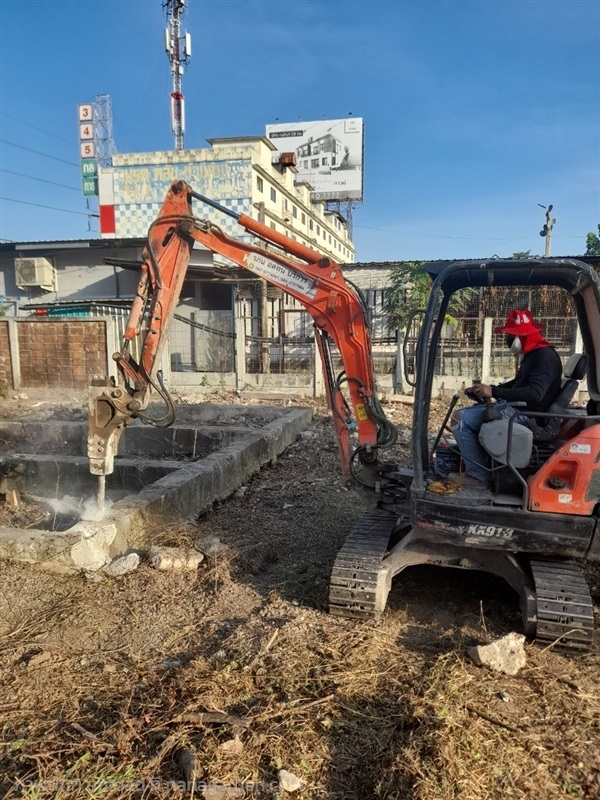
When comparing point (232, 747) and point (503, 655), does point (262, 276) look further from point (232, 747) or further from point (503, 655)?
point (232, 747)

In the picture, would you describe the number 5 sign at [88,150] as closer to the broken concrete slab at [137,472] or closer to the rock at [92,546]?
the broken concrete slab at [137,472]

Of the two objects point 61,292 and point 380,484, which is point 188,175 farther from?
point 380,484

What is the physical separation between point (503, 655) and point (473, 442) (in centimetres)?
132

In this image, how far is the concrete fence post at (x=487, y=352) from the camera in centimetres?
1201

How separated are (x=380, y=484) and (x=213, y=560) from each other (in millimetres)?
1445

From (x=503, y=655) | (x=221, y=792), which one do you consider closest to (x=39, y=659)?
(x=221, y=792)

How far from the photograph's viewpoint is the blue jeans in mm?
3674

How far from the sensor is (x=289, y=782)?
217 centimetres

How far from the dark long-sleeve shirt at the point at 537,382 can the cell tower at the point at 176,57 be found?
31021mm

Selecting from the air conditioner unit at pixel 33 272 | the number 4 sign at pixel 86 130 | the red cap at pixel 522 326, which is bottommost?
the red cap at pixel 522 326

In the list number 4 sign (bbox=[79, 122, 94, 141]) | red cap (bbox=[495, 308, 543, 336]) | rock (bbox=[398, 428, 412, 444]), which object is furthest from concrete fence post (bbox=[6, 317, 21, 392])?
number 4 sign (bbox=[79, 122, 94, 141])

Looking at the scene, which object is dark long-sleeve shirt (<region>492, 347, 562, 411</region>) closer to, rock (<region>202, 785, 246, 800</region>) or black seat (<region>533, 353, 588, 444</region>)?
black seat (<region>533, 353, 588, 444</region>)

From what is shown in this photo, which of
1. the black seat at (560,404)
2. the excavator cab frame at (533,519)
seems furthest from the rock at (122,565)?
the black seat at (560,404)

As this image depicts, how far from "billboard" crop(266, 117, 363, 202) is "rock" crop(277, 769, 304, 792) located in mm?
41298
